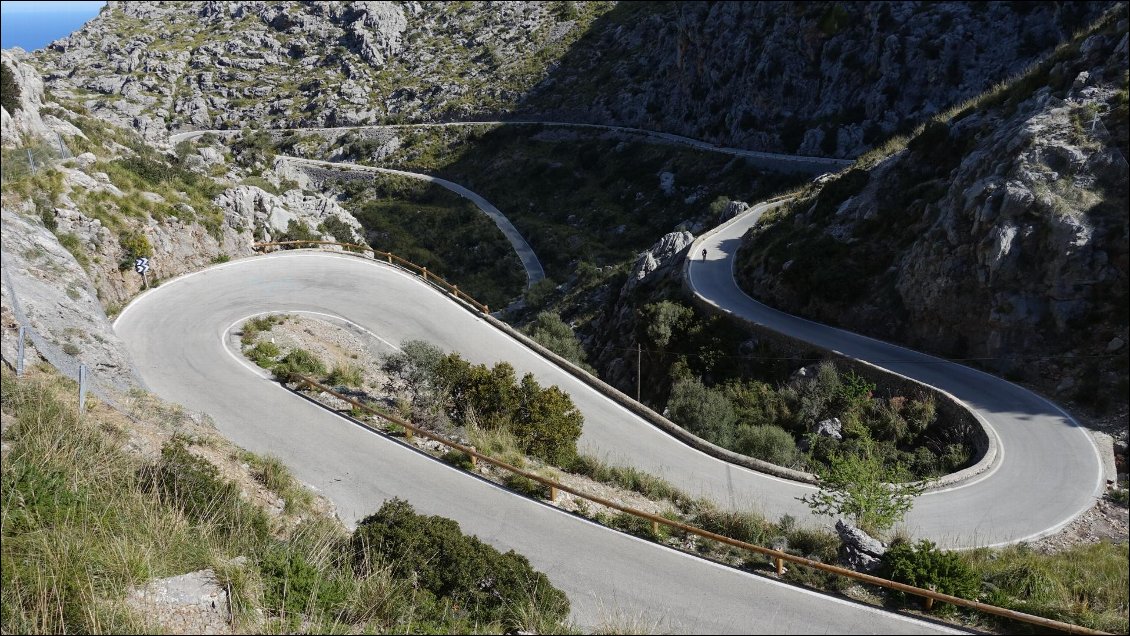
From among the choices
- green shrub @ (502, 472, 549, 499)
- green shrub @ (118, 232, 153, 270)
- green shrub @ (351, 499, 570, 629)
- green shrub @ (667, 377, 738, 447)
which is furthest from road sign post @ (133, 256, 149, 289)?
green shrub @ (667, 377, 738, 447)

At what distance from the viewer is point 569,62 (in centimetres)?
9369

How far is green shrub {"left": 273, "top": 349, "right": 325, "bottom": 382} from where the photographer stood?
1841cm

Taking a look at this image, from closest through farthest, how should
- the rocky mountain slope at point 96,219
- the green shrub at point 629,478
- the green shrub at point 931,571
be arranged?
the green shrub at point 931,571 → the rocky mountain slope at point 96,219 → the green shrub at point 629,478

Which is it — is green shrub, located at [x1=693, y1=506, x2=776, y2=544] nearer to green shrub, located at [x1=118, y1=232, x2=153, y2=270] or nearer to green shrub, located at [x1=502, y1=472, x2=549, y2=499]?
green shrub, located at [x1=502, y1=472, x2=549, y2=499]

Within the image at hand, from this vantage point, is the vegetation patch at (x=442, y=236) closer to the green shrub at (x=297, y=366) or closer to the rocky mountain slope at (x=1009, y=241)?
the green shrub at (x=297, y=366)

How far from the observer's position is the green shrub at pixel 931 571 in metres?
9.08

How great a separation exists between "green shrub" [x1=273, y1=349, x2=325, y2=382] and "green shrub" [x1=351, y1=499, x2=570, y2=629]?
10355 millimetres

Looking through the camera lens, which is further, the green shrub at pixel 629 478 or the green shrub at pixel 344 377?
the green shrub at pixel 344 377

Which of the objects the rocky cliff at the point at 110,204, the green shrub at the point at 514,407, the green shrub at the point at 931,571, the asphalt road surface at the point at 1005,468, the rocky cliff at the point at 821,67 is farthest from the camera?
the rocky cliff at the point at 821,67

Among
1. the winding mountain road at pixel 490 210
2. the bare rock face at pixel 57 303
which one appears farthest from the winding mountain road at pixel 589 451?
the winding mountain road at pixel 490 210

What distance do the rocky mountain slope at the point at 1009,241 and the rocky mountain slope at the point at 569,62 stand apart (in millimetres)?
24799

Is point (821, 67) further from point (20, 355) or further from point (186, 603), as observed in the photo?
point (186, 603)

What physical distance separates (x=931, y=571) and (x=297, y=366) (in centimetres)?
1705

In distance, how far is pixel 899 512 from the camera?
477 inches
